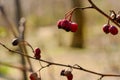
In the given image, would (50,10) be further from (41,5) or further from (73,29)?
(73,29)

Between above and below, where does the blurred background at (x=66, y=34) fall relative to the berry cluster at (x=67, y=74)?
below

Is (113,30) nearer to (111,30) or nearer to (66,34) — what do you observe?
(111,30)

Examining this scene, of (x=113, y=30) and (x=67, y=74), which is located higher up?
(x=113, y=30)

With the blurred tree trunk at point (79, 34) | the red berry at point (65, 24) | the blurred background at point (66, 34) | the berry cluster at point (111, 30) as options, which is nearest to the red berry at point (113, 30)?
the berry cluster at point (111, 30)

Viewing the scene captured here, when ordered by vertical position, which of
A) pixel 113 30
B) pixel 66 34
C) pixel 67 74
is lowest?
pixel 66 34

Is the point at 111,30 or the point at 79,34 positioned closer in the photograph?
the point at 111,30

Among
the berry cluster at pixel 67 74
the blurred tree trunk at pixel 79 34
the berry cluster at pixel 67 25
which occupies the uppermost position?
the berry cluster at pixel 67 25

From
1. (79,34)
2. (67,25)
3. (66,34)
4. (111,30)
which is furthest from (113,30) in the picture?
(66,34)

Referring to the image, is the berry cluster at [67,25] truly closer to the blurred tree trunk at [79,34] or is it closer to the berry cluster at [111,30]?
the berry cluster at [111,30]

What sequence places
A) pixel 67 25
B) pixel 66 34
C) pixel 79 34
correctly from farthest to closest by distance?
pixel 66 34 → pixel 79 34 → pixel 67 25

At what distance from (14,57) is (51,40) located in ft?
11.8

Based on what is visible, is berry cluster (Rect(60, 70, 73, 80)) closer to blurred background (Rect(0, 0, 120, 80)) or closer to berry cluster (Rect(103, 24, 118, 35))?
berry cluster (Rect(103, 24, 118, 35))

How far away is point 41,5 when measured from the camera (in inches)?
512

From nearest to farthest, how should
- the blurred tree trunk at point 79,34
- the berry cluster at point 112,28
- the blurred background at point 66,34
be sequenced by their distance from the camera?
the berry cluster at point 112,28 < the blurred background at point 66,34 < the blurred tree trunk at point 79,34
